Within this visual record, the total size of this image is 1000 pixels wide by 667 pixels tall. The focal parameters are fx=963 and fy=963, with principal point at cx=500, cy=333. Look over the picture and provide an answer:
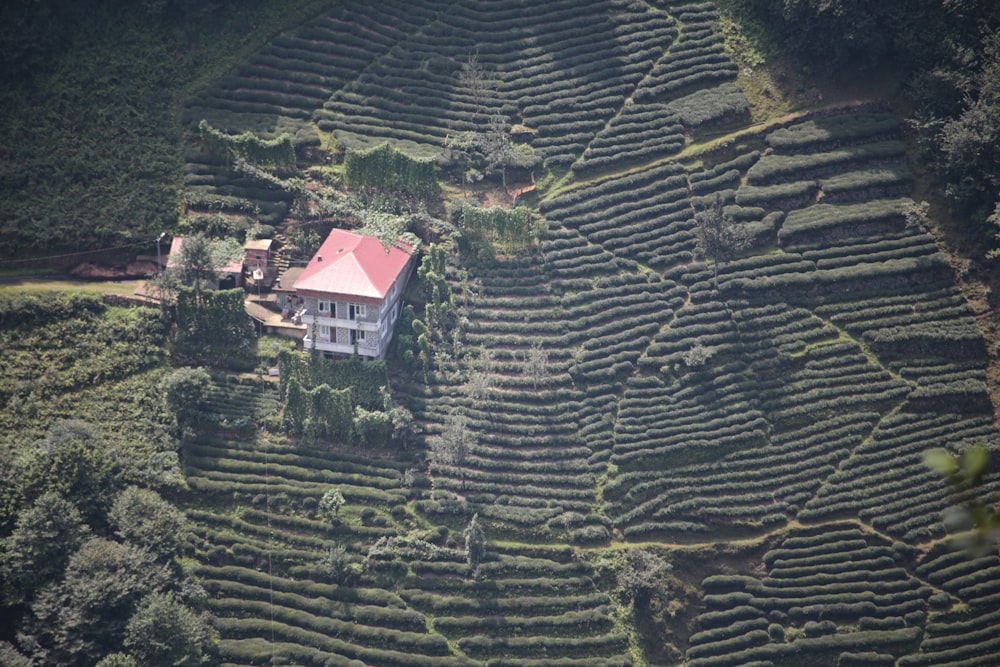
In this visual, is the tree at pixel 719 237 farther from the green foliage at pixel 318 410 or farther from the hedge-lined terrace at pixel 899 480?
the green foliage at pixel 318 410

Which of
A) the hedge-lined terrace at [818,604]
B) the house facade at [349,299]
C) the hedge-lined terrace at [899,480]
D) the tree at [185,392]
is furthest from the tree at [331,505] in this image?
the hedge-lined terrace at [899,480]

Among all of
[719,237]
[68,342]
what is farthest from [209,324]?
[719,237]

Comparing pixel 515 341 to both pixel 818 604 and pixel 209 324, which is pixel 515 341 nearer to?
pixel 209 324

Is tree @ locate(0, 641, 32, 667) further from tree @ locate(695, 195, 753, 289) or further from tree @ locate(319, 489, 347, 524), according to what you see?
tree @ locate(695, 195, 753, 289)

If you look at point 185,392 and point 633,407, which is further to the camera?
point 633,407

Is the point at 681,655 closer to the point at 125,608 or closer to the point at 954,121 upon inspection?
the point at 125,608

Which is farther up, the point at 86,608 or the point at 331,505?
the point at 331,505
